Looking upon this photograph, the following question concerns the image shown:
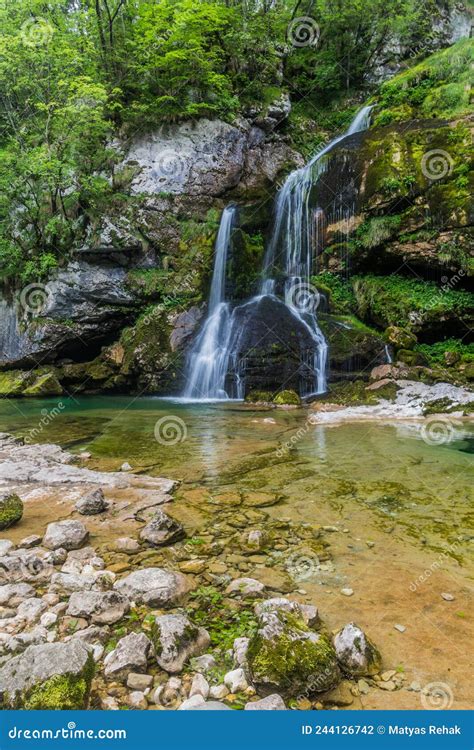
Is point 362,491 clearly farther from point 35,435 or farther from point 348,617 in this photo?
point 35,435

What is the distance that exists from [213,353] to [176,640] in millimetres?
11746

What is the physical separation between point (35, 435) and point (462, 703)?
7.98 m

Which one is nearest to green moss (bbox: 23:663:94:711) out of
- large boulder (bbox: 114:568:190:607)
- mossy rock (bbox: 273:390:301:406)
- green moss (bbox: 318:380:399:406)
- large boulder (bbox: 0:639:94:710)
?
large boulder (bbox: 0:639:94:710)

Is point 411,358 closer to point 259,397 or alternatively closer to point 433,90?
point 259,397

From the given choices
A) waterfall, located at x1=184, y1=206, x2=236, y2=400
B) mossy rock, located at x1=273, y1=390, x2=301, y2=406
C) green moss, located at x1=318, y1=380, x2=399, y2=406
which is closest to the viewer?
green moss, located at x1=318, y1=380, x2=399, y2=406

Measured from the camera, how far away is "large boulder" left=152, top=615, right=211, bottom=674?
78.4 inches

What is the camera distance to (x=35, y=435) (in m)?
8.20

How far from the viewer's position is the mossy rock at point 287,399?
10.8 metres

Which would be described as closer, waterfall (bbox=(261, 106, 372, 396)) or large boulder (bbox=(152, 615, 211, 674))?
large boulder (bbox=(152, 615, 211, 674))

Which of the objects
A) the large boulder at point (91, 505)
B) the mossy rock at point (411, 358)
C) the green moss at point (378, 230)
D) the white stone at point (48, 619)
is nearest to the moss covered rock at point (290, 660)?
the white stone at point (48, 619)

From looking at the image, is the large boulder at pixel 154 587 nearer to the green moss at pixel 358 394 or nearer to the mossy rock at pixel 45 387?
the green moss at pixel 358 394

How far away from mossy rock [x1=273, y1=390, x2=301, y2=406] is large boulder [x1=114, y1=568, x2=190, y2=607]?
26.9 ft

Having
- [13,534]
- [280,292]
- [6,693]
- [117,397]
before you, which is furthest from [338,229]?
[6,693]

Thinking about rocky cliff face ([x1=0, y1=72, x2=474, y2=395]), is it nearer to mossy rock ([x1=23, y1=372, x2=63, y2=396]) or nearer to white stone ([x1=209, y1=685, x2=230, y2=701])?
mossy rock ([x1=23, y1=372, x2=63, y2=396])
